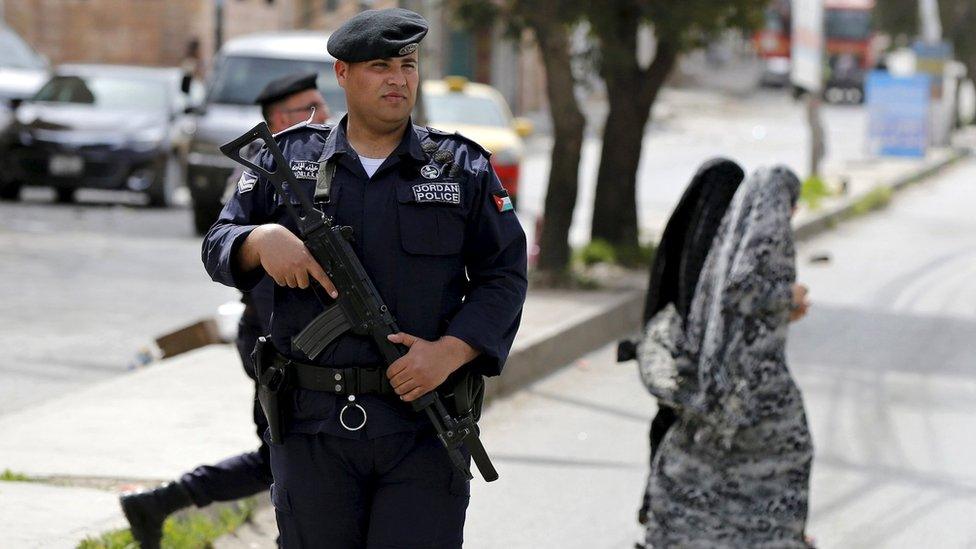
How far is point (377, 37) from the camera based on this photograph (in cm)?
347

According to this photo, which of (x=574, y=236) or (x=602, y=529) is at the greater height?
(x=602, y=529)

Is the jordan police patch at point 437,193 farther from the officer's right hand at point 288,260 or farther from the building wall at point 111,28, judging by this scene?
the building wall at point 111,28

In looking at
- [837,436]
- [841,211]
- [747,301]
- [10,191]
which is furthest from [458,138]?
[10,191]

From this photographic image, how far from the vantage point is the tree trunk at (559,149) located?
11859 mm

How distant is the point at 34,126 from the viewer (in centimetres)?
1825

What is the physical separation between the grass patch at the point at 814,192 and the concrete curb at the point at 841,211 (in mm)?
293

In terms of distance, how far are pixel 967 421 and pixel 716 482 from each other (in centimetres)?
425

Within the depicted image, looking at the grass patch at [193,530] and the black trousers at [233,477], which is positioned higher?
the black trousers at [233,477]

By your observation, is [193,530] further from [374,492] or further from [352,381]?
[352,381]

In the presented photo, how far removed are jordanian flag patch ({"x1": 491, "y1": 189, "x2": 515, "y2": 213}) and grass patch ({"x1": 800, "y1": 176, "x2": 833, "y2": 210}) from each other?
15561mm

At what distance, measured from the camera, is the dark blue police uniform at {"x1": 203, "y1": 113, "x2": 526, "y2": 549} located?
349cm

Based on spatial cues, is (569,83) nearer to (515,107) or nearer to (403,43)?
(403,43)

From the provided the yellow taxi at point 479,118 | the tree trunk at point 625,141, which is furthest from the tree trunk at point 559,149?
the yellow taxi at point 479,118

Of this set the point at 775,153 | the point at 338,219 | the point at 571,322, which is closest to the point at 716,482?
the point at 338,219
